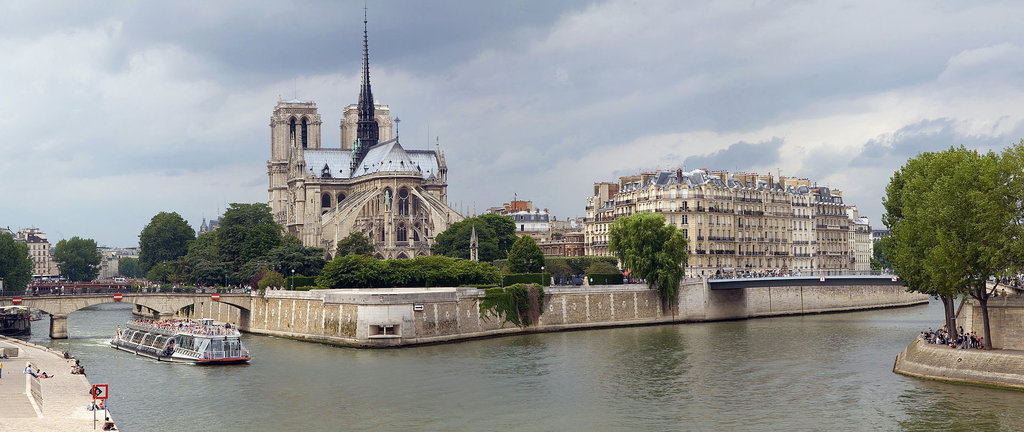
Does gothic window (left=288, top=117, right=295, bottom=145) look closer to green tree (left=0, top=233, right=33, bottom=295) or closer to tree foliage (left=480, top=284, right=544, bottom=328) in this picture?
green tree (left=0, top=233, right=33, bottom=295)

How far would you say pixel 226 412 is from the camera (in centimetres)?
4059

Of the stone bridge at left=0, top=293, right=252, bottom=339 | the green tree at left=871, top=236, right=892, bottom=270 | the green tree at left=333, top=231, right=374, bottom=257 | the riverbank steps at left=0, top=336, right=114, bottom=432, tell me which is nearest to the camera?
the riverbank steps at left=0, top=336, right=114, bottom=432

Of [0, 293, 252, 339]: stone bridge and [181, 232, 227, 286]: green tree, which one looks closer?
[0, 293, 252, 339]: stone bridge

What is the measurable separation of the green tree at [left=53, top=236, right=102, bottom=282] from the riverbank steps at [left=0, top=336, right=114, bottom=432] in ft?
379

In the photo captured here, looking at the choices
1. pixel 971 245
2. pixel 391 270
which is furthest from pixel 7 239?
pixel 971 245

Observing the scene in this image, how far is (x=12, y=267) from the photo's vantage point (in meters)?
98.1

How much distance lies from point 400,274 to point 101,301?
64.4ft

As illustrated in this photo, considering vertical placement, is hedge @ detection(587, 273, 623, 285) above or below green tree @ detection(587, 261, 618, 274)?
below

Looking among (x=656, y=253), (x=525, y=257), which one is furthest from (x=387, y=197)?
(x=656, y=253)

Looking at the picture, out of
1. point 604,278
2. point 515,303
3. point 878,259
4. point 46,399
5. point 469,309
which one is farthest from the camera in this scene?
point 878,259

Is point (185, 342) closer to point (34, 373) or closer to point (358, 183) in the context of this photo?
point (34, 373)

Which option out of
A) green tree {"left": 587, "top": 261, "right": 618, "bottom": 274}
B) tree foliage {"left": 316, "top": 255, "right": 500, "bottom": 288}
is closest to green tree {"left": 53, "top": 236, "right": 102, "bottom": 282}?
green tree {"left": 587, "top": 261, "right": 618, "bottom": 274}

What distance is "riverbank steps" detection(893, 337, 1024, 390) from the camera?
41188mm

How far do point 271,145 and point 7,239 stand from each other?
193 feet
